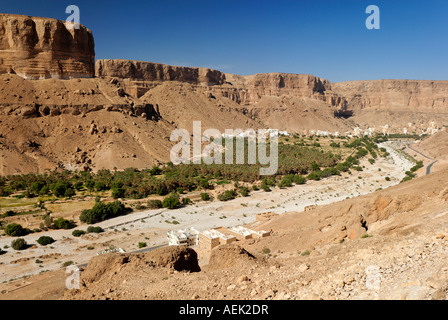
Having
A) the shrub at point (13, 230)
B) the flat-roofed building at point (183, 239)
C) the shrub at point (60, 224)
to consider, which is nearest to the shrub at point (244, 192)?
the flat-roofed building at point (183, 239)

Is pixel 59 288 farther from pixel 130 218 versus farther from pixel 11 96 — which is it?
pixel 11 96

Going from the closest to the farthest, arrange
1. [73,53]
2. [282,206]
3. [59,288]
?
[59,288]
[282,206]
[73,53]

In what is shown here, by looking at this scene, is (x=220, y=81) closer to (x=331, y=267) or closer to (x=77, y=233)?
(x=77, y=233)

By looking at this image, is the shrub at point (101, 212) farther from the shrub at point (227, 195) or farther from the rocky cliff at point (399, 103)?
A: the rocky cliff at point (399, 103)

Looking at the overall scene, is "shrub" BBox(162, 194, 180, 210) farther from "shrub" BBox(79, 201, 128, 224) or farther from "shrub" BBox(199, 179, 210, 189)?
"shrub" BBox(199, 179, 210, 189)

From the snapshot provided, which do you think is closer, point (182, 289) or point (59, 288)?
point (182, 289)

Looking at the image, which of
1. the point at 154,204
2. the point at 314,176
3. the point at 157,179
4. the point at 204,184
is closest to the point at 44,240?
the point at 154,204

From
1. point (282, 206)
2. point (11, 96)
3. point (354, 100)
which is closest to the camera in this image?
point (282, 206)
